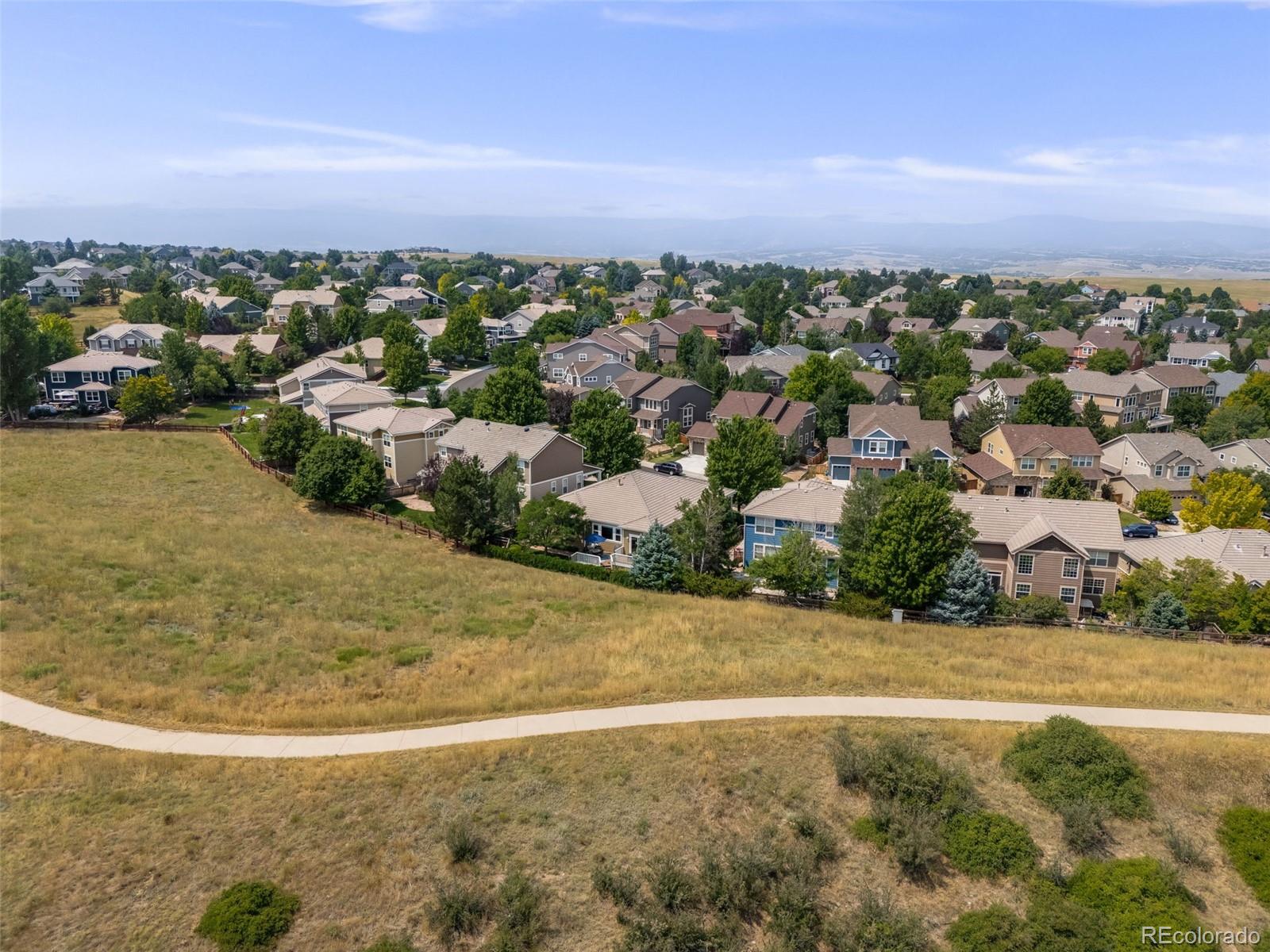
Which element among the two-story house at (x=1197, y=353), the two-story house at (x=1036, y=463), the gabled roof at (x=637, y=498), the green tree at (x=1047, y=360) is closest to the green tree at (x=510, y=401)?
the gabled roof at (x=637, y=498)

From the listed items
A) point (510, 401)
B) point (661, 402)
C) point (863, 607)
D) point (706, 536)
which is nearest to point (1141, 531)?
point (863, 607)

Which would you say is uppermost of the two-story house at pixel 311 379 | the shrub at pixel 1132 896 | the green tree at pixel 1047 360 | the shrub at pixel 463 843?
the green tree at pixel 1047 360

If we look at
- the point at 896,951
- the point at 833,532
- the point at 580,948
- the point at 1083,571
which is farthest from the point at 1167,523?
the point at 580,948

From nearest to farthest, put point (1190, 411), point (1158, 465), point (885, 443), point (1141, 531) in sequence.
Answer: point (1141, 531) < point (1158, 465) < point (885, 443) < point (1190, 411)

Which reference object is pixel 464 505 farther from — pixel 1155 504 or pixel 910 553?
pixel 1155 504

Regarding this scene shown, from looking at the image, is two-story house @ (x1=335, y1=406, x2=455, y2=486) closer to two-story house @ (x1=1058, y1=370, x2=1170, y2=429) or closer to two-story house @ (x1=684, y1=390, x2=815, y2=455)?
two-story house @ (x1=684, y1=390, x2=815, y2=455)

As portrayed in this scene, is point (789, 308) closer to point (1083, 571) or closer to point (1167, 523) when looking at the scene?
point (1167, 523)

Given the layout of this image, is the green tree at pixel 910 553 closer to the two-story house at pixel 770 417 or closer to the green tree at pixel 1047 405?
the two-story house at pixel 770 417
